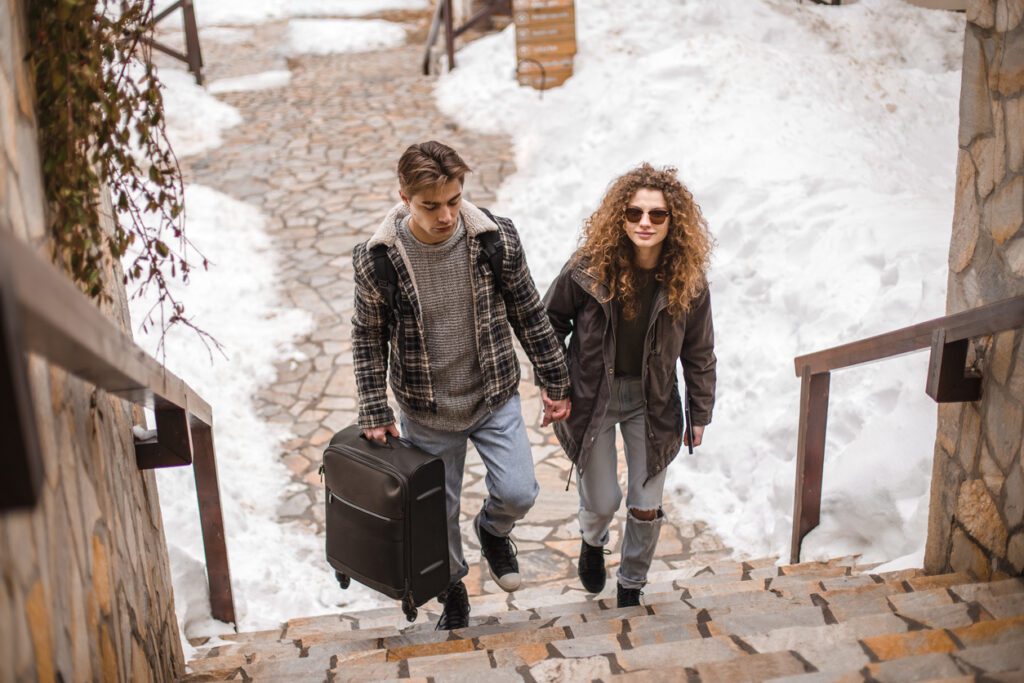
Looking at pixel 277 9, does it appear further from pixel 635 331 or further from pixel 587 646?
pixel 587 646

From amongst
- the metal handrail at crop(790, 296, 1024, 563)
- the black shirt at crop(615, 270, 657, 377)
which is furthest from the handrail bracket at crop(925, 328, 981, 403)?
the black shirt at crop(615, 270, 657, 377)

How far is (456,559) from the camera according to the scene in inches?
150

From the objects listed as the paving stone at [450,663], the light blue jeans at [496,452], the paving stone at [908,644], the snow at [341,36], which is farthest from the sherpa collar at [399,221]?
the snow at [341,36]

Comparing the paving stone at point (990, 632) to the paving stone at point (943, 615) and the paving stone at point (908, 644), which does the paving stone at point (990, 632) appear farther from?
the paving stone at point (943, 615)

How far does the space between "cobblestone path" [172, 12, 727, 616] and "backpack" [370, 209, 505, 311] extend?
6.81 feet

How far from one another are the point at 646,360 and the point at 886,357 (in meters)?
0.95

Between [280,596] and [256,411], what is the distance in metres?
2.08

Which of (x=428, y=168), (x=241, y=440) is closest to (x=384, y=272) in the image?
(x=428, y=168)

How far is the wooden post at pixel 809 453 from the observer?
446 cm

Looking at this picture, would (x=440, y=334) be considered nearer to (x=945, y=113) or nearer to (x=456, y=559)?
(x=456, y=559)

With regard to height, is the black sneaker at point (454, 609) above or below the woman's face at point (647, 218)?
below

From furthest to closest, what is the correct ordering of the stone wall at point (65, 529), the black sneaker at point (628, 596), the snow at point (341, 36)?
the snow at point (341, 36) → the black sneaker at point (628, 596) → the stone wall at point (65, 529)

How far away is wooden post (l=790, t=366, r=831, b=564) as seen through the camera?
4461 mm

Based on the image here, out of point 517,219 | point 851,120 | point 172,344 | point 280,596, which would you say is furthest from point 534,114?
point 280,596
